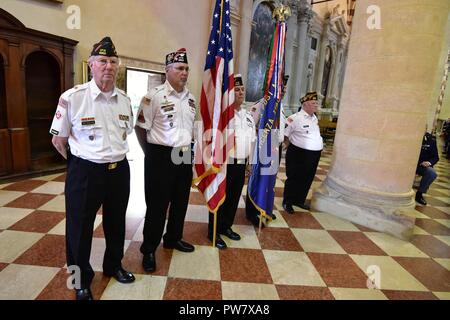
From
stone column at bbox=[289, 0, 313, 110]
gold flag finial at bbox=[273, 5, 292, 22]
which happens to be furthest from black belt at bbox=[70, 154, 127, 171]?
stone column at bbox=[289, 0, 313, 110]

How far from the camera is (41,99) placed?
439cm

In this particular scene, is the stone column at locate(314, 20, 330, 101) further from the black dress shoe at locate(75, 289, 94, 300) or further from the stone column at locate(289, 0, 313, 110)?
the black dress shoe at locate(75, 289, 94, 300)

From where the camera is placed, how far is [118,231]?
75.4 inches

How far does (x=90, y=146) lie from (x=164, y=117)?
59cm

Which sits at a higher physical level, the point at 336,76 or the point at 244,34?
the point at 244,34

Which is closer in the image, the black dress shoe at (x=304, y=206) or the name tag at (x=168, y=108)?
the name tag at (x=168, y=108)

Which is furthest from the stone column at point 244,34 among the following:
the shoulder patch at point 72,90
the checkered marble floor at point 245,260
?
the shoulder patch at point 72,90

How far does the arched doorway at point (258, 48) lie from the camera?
31.2ft

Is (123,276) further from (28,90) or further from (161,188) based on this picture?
(28,90)

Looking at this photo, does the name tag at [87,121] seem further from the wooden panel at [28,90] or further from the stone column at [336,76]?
the stone column at [336,76]

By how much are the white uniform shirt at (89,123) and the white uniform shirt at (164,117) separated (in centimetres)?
35

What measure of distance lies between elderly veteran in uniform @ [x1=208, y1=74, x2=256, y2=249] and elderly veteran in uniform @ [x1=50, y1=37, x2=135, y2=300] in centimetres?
106

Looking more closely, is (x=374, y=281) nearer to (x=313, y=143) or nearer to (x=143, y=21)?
(x=313, y=143)

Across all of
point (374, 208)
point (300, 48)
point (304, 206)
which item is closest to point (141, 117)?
point (304, 206)
